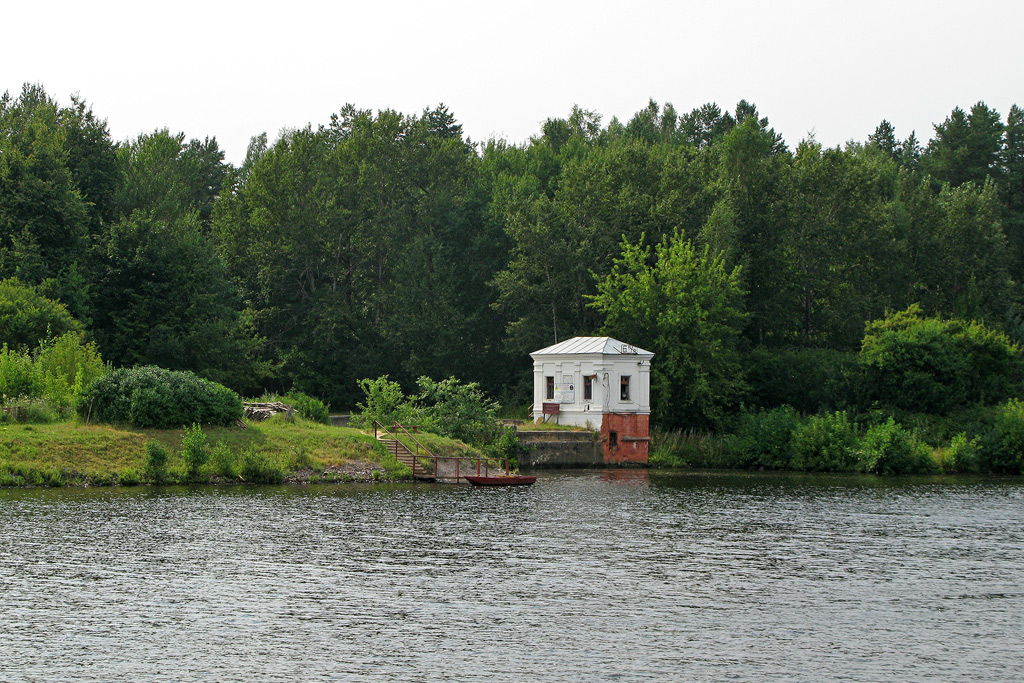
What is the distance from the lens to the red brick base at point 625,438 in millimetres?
→ 65000

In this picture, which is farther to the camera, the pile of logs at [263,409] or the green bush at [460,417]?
the green bush at [460,417]

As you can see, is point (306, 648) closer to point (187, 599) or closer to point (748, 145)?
point (187, 599)

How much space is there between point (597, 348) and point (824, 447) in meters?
13.8

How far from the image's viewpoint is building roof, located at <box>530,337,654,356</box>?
218 feet

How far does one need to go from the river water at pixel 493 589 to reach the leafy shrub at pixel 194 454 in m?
2.75

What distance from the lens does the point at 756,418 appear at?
229 ft

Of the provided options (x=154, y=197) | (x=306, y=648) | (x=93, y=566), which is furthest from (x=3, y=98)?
(x=306, y=648)

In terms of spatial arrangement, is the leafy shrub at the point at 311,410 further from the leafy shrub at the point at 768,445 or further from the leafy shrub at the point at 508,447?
the leafy shrub at the point at 768,445

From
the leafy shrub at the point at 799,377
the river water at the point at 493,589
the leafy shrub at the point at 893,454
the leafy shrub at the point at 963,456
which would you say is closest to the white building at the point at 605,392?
the leafy shrub at the point at 799,377

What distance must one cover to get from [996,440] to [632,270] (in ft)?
83.1

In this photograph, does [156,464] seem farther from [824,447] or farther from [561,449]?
[824,447]

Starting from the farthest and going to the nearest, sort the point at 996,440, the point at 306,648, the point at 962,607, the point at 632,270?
1. the point at 632,270
2. the point at 996,440
3. the point at 962,607
4. the point at 306,648

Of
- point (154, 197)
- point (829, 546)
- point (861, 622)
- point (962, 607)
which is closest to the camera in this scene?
point (861, 622)

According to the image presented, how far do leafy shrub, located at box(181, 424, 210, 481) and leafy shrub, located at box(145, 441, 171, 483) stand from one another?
3.03 feet
